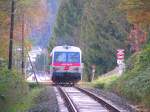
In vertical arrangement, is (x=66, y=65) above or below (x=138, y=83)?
above

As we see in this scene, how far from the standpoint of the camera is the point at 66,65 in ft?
173

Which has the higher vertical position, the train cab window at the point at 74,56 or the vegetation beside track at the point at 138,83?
the train cab window at the point at 74,56

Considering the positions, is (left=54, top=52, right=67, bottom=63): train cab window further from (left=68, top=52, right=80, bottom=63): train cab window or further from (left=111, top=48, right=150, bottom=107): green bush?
(left=111, top=48, right=150, bottom=107): green bush

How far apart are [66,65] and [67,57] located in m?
1.10

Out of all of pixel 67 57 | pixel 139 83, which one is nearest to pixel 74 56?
pixel 67 57

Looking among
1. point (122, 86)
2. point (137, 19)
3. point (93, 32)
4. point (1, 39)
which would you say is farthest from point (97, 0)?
point (137, 19)

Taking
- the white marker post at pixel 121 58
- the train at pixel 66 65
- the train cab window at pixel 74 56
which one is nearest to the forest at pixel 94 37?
the white marker post at pixel 121 58

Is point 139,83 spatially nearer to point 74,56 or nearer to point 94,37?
point 74,56

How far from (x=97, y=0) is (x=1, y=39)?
1289 inches

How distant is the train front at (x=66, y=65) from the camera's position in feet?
172

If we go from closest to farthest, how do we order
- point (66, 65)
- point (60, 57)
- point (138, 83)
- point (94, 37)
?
point (138, 83) → point (66, 65) → point (60, 57) → point (94, 37)

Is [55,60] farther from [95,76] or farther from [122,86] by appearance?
[122,86]

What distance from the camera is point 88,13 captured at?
72.2m

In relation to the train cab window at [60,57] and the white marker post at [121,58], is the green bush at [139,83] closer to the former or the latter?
the white marker post at [121,58]
